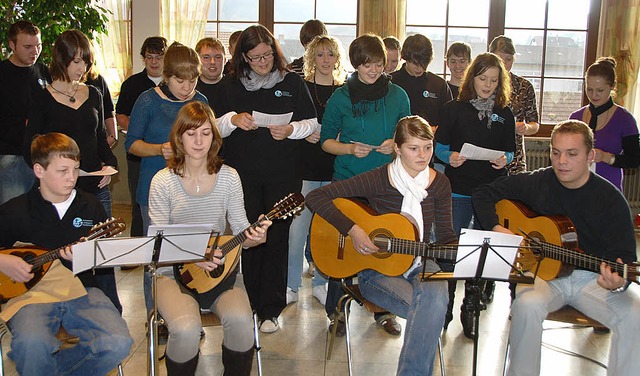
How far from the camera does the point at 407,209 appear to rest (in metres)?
3.20

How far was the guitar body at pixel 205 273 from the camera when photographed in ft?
9.61

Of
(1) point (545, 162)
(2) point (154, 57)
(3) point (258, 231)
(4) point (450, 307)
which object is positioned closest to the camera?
(3) point (258, 231)

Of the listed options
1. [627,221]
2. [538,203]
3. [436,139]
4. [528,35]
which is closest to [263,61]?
[436,139]

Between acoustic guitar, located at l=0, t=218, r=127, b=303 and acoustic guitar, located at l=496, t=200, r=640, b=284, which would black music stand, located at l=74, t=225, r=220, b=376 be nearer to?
acoustic guitar, located at l=0, t=218, r=127, b=303

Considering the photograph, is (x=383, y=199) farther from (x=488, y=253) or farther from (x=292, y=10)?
(x=292, y=10)

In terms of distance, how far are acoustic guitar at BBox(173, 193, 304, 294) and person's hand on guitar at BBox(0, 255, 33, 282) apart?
601 mm

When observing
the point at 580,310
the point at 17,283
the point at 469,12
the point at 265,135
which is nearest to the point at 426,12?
the point at 469,12

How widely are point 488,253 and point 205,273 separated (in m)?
1.21

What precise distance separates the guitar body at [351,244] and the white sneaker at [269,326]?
2.65 ft

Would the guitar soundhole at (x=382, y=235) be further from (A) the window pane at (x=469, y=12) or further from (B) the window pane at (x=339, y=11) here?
(A) the window pane at (x=469, y=12)

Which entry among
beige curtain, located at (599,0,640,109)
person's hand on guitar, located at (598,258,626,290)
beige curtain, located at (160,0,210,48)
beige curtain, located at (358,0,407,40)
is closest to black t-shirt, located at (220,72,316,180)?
person's hand on guitar, located at (598,258,626,290)

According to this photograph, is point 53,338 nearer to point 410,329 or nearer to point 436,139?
point 410,329

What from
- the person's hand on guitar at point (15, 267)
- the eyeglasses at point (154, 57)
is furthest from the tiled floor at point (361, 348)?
the eyeglasses at point (154, 57)

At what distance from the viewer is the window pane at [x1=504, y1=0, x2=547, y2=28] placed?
7495 mm
